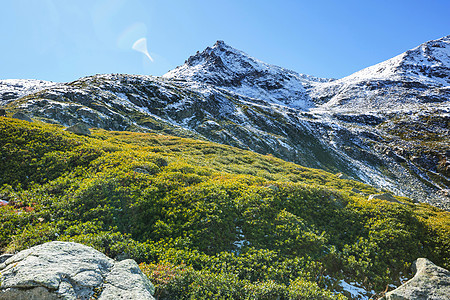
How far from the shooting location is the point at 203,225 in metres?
12.8

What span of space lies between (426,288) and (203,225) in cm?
1188

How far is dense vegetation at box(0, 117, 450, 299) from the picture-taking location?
9.59 metres

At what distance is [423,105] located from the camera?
581 ft

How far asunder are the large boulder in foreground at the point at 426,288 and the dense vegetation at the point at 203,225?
1.94 m

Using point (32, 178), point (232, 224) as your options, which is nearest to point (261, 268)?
point (232, 224)

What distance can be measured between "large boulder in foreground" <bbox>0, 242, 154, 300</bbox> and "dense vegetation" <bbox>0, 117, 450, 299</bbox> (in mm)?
1516

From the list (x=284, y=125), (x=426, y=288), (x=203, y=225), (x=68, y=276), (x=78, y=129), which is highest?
(x=284, y=125)

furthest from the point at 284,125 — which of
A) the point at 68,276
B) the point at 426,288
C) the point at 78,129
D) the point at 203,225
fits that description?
the point at 68,276

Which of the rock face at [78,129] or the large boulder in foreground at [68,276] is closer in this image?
the large boulder in foreground at [68,276]

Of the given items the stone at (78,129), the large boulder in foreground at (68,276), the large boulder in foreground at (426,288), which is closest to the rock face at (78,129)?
the stone at (78,129)

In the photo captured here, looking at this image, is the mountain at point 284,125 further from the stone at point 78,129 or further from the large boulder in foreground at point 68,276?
the large boulder in foreground at point 68,276

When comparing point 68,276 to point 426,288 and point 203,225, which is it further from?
point 426,288

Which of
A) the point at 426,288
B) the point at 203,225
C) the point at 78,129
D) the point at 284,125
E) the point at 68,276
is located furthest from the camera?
the point at 284,125

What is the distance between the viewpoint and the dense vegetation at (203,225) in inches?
377
